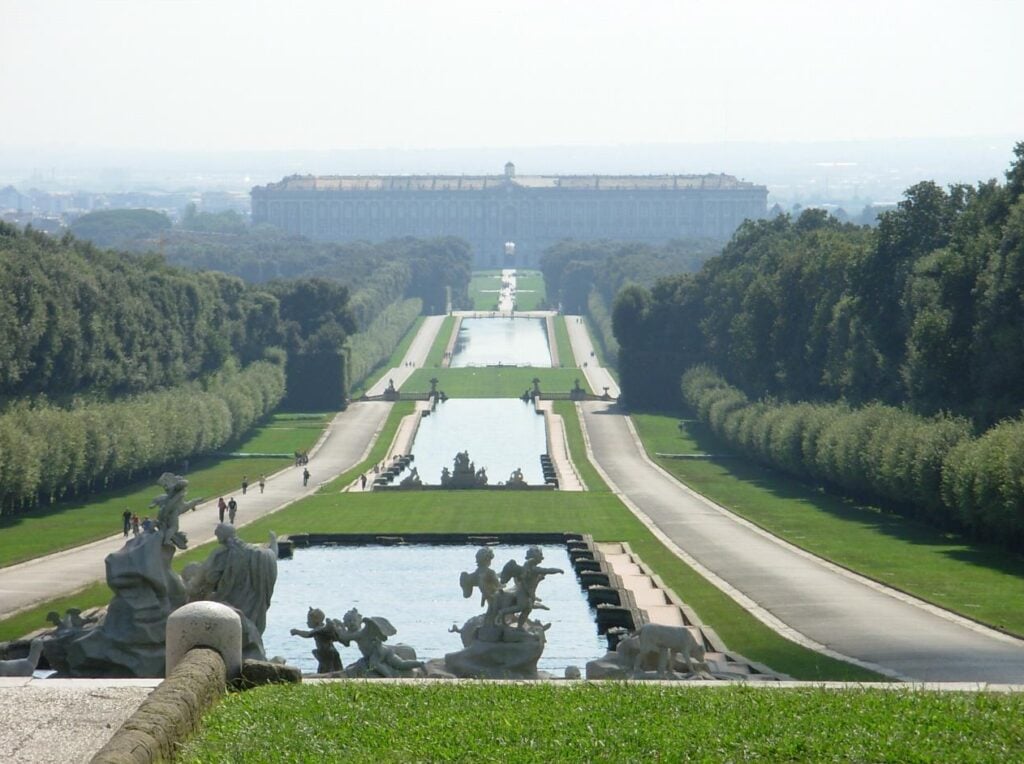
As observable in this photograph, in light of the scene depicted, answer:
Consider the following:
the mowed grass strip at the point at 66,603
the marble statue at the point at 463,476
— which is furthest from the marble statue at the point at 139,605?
the marble statue at the point at 463,476

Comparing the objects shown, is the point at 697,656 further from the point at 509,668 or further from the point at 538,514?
the point at 538,514

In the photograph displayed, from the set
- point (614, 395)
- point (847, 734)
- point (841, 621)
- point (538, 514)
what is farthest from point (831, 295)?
point (847, 734)

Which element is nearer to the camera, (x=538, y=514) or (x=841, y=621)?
(x=841, y=621)

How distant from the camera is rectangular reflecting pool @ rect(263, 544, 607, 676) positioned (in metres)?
30.7

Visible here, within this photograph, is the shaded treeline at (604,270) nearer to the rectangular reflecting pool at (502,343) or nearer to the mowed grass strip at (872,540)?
the rectangular reflecting pool at (502,343)

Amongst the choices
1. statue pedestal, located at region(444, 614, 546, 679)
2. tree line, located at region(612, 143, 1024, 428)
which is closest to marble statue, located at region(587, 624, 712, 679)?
statue pedestal, located at region(444, 614, 546, 679)

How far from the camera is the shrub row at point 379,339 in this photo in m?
103

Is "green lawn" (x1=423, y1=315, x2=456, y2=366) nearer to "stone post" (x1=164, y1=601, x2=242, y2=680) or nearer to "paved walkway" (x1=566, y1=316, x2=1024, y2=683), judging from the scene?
"paved walkway" (x1=566, y1=316, x2=1024, y2=683)

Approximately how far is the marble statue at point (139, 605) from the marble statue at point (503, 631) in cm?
325

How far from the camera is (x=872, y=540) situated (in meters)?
46.1

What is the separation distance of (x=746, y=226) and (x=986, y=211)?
39.5 meters

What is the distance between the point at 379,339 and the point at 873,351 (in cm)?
5962

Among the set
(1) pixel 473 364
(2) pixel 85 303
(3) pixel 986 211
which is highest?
(3) pixel 986 211

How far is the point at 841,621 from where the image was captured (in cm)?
3188
